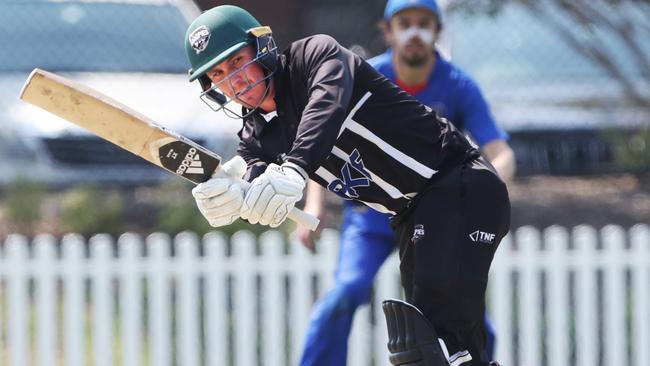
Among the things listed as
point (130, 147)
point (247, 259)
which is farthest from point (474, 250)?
point (247, 259)

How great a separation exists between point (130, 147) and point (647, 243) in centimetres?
365

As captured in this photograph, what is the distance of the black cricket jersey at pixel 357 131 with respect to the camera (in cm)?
381

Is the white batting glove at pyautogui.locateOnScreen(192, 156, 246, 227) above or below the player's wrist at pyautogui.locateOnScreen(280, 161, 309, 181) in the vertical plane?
below

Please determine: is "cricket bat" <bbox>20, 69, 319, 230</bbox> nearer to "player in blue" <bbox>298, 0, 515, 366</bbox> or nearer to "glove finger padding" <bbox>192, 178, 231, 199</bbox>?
"glove finger padding" <bbox>192, 178, 231, 199</bbox>

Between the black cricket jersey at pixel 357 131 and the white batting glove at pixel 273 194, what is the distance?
184mm

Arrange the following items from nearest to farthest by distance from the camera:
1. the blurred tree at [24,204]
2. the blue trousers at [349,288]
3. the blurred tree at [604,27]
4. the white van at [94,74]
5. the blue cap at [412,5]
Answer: the blue trousers at [349,288], the blue cap at [412,5], the blurred tree at [24,204], the white van at [94,74], the blurred tree at [604,27]

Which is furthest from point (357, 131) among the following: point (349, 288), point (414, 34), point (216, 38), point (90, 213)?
point (90, 213)

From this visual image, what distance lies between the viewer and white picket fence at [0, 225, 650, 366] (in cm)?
662

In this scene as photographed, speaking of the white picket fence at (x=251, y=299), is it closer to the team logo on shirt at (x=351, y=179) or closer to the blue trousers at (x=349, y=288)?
the blue trousers at (x=349, y=288)

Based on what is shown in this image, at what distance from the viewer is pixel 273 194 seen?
137 inches

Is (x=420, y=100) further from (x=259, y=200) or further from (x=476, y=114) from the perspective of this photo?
(x=259, y=200)

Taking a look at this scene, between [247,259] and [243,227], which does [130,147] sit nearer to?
[247,259]

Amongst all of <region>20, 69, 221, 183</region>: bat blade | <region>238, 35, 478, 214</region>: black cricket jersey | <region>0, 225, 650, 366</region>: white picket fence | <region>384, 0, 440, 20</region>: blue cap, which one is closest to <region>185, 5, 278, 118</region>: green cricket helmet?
<region>238, 35, 478, 214</region>: black cricket jersey

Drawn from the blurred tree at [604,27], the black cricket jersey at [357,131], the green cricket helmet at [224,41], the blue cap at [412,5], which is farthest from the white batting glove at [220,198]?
the blurred tree at [604,27]
